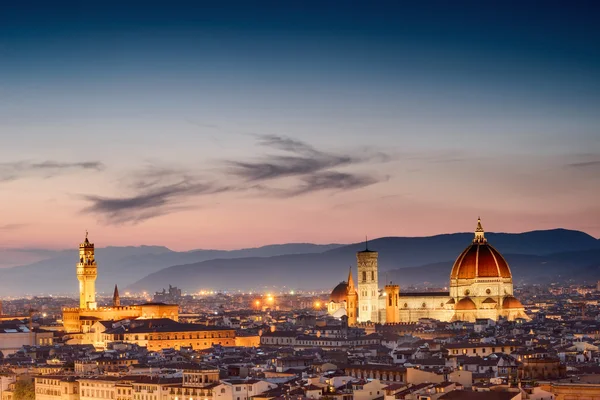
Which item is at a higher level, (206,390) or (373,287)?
(373,287)

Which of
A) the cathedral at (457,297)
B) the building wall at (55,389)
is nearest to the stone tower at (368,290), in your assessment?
the cathedral at (457,297)

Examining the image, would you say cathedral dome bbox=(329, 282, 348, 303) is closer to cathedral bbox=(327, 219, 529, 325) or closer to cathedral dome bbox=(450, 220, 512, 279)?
cathedral bbox=(327, 219, 529, 325)

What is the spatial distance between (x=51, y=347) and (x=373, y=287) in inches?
1864

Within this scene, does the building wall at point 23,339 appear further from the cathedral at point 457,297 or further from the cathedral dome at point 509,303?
the cathedral dome at point 509,303

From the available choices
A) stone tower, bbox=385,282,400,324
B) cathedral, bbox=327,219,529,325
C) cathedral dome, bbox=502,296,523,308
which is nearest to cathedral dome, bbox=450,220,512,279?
cathedral, bbox=327,219,529,325

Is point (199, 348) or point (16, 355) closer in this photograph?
point (16, 355)

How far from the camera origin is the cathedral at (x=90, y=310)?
131 m

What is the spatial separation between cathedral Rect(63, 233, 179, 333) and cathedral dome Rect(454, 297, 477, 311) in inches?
1039

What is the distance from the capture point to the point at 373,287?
154000mm

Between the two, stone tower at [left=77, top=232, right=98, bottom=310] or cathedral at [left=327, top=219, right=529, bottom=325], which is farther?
cathedral at [left=327, top=219, right=529, bottom=325]

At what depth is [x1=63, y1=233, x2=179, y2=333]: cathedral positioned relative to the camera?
431ft

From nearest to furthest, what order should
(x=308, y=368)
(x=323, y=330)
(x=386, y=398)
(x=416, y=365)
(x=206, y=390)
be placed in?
(x=386, y=398)
(x=206, y=390)
(x=416, y=365)
(x=308, y=368)
(x=323, y=330)

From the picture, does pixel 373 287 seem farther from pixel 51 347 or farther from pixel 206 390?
pixel 206 390

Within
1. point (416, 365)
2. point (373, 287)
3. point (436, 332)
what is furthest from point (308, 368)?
point (373, 287)
